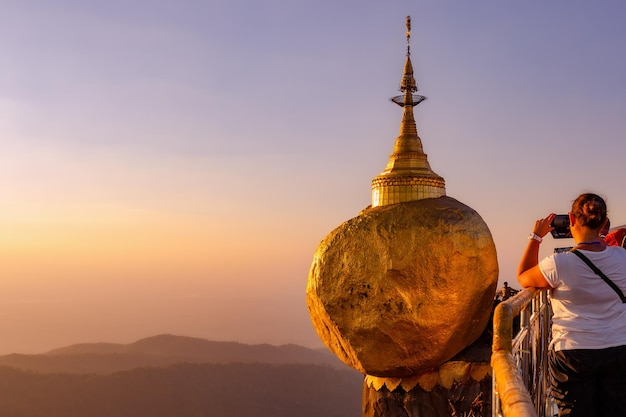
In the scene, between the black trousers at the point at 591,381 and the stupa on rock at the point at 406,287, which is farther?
the stupa on rock at the point at 406,287

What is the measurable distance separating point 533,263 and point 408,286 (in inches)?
338

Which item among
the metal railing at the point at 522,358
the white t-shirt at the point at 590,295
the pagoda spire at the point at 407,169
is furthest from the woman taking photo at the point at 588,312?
the pagoda spire at the point at 407,169

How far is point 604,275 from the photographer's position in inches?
116

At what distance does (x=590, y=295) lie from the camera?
2963mm

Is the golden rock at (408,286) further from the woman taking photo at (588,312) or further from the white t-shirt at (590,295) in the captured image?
the white t-shirt at (590,295)

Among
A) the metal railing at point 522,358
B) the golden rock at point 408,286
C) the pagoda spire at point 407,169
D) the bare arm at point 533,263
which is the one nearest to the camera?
the metal railing at point 522,358

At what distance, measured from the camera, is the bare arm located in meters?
3.05

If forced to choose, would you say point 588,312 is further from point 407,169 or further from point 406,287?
point 407,169

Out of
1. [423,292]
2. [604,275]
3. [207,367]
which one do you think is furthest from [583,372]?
[207,367]

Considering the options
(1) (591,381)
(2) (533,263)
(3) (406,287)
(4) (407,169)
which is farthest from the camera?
(4) (407,169)

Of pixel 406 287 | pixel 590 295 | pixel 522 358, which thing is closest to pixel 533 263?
pixel 590 295

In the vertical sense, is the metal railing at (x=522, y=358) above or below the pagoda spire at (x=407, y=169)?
below

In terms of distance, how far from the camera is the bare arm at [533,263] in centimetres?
305

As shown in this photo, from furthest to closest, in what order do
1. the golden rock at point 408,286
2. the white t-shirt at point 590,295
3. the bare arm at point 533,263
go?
the golden rock at point 408,286, the bare arm at point 533,263, the white t-shirt at point 590,295
